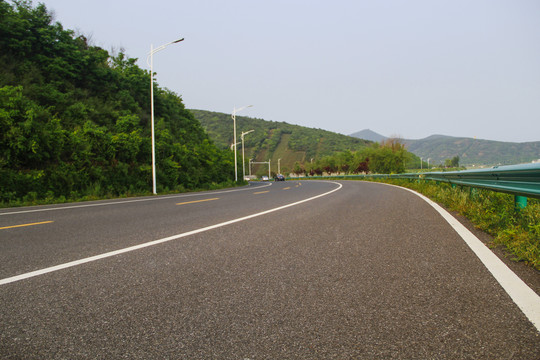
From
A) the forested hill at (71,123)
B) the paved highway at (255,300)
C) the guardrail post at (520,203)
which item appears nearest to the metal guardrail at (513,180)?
the guardrail post at (520,203)

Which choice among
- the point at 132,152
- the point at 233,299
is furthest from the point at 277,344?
the point at 132,152

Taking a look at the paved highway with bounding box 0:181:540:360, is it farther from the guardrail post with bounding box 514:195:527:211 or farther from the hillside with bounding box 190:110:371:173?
the hillside with bounding box 190:110:371:173

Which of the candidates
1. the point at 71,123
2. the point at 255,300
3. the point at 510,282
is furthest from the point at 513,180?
the point at 71,123

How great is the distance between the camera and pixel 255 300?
8.55 ft

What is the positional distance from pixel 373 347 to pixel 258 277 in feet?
4.85

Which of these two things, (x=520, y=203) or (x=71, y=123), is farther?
(x=71, y=123)

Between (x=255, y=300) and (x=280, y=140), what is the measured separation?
16376 centimetres

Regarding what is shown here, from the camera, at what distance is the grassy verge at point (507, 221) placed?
3.73 m

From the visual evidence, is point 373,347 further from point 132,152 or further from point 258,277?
point 132,152

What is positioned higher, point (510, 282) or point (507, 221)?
point (507, 221)

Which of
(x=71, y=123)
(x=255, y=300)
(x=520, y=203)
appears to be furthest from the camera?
(x=71, y=123)

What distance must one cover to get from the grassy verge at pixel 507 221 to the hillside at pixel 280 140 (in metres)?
127

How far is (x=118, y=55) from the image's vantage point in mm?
34375

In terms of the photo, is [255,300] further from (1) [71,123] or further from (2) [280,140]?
(2) [280,140]
